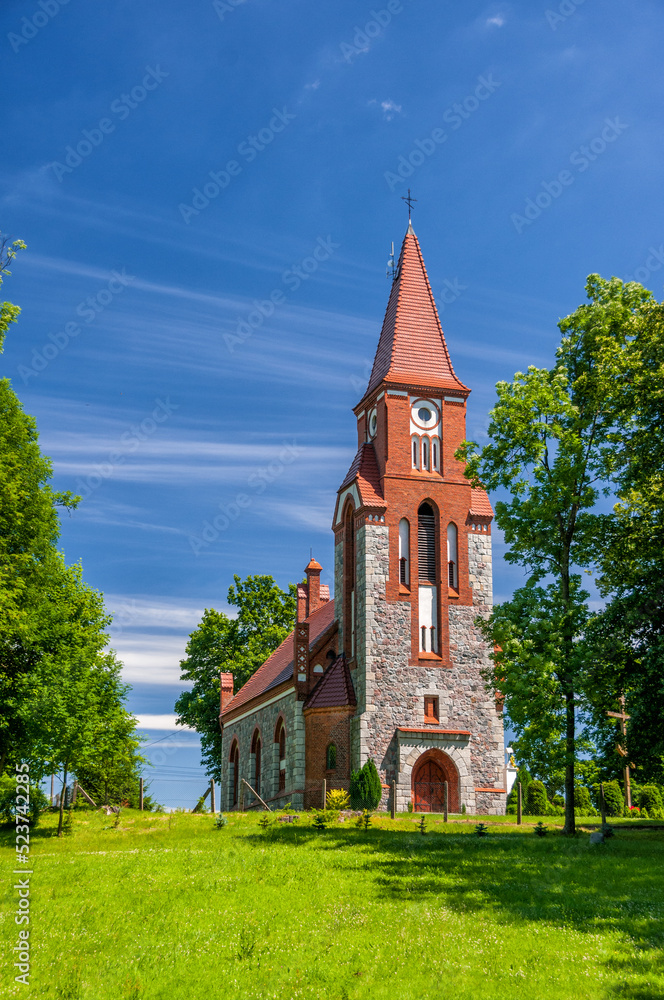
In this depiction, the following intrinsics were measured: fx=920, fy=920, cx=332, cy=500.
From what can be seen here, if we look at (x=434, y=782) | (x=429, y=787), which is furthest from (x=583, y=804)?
(x=429, y=787)

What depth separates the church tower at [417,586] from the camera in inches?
1270

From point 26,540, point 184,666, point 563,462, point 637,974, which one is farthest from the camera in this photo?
point 184,666

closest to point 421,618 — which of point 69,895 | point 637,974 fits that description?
point 69,895

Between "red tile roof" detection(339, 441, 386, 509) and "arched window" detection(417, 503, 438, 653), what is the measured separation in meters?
1.86

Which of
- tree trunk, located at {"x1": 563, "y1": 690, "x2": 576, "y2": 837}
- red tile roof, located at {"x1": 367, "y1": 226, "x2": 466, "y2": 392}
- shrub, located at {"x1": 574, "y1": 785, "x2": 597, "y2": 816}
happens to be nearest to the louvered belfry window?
red tile roof, located at {"x1": 367, "y1": 226, "x2": 466, "y2": 392}

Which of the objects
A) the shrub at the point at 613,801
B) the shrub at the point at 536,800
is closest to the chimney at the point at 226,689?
the shrub at the point at 536,800

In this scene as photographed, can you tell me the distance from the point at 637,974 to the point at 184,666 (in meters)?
44.6

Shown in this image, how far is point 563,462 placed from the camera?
2419 cm

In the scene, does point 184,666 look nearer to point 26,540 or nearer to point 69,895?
point 26,540

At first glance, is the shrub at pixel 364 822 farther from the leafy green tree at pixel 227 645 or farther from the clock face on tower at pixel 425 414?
the leafy green tree at pixel 227 645

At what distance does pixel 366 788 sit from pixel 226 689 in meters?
20.1

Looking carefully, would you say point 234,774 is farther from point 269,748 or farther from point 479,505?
point 479,505

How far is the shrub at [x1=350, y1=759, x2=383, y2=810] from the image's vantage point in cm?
3070

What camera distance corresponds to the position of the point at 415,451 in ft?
117
